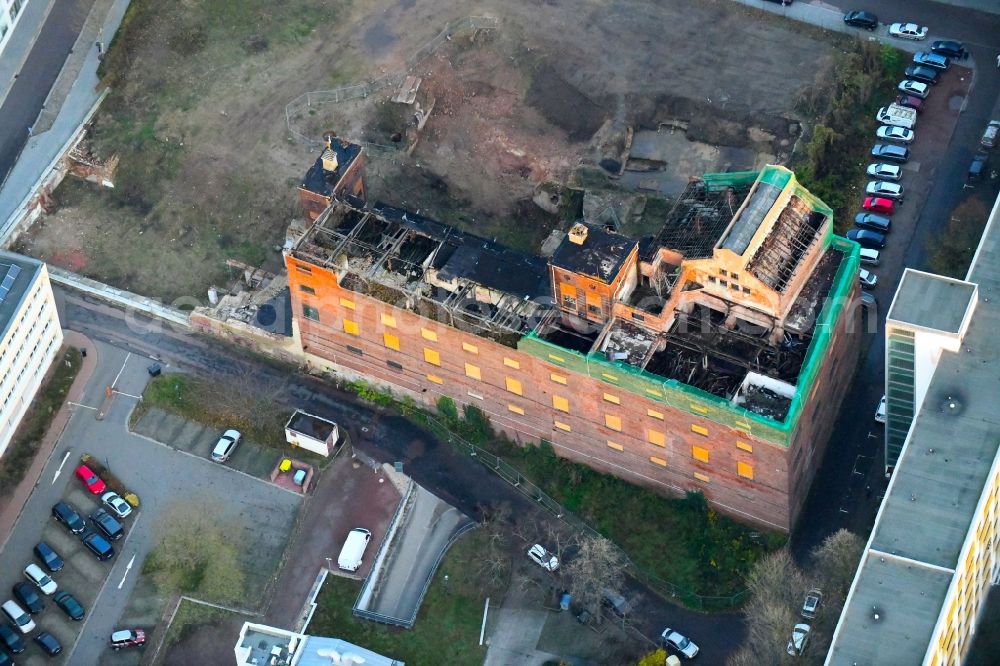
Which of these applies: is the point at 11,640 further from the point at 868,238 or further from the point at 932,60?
the point at 932,60

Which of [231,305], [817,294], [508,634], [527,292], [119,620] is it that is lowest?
[119,620]

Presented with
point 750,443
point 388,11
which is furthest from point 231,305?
point 750,443

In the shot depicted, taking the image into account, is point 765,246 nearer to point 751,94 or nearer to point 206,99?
point 751,94

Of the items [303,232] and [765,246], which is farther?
[303,232]

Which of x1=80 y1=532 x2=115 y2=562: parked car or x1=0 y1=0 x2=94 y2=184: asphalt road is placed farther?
x1=0 y1=0 x2=94 y2=184: asphalt road

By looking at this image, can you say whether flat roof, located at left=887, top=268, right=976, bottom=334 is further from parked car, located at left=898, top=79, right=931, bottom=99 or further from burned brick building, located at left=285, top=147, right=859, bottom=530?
parked car, located at left=898, top=79, right=931, bottom=99

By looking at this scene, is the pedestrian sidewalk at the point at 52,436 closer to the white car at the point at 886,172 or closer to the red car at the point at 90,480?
the red car at the point at 90,480

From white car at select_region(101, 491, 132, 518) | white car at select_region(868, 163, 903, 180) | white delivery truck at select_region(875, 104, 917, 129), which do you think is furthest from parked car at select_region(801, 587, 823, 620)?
white car at select_region(101, 491, 132, 518)

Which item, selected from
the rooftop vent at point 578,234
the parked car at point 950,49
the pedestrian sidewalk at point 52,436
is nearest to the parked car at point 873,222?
the parked car at point 950,49
